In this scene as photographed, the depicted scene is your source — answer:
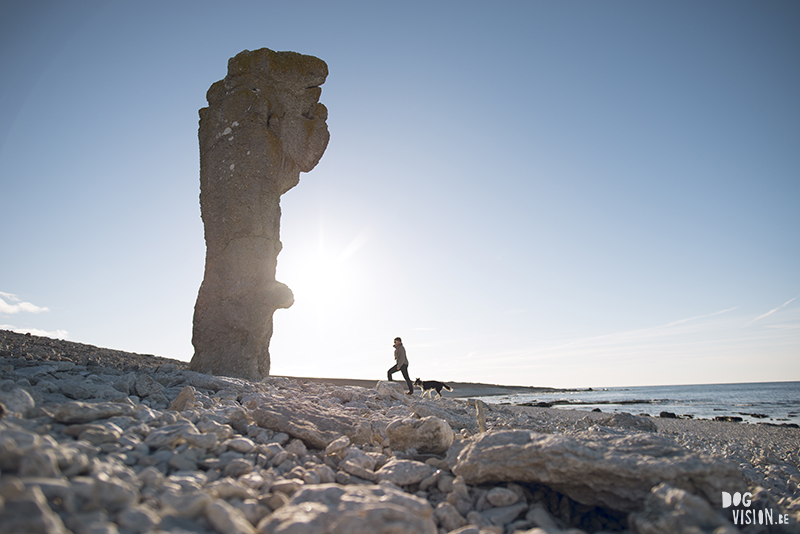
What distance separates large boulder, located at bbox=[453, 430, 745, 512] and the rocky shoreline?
0.01 m

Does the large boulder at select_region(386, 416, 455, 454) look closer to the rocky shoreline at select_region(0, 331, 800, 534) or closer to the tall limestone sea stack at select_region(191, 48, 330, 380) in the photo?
the rocky shoreline at select_region(0, 331, 800, 534)

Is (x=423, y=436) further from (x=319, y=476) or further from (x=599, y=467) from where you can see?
(x=599, y=467)

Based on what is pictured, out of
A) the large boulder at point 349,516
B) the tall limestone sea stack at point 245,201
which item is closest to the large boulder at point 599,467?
the large boulder at point 349,516

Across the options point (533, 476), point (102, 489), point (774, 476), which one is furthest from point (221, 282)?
point (774, 476)

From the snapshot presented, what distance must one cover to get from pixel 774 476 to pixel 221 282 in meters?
10.8

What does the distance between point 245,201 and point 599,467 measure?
27.7 ft

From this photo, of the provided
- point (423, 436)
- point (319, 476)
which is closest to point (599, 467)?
point (423, 436)

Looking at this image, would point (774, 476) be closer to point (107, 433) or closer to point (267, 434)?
point (267, 434)

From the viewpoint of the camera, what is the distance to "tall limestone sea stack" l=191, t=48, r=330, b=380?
28.5ft

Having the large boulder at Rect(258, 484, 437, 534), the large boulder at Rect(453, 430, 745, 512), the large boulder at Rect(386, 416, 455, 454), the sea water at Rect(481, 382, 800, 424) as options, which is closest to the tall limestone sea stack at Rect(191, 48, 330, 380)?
the large boulder at Rect(386, 416, 455, 454)

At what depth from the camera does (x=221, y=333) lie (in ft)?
28.3

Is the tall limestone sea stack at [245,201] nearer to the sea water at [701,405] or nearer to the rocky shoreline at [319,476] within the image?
the rocky shoreline at [319,476]

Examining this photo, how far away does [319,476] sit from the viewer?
3.11 meters

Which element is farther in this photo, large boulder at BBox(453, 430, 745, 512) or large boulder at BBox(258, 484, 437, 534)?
large boulder at BBox(453, 430, 745, 512)
